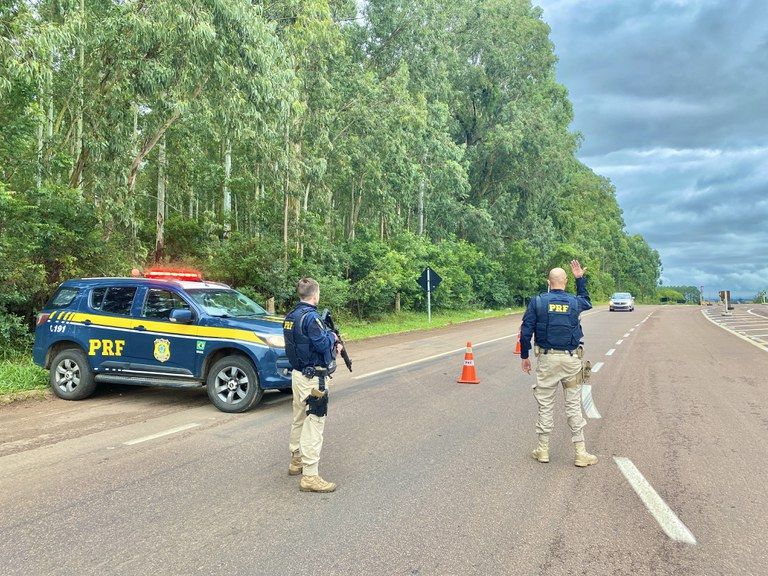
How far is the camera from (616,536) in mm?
3898

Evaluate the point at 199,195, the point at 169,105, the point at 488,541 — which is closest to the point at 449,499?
the point at 488,541

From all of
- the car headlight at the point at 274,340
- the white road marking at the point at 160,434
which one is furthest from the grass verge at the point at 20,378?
the car headlight at the point at 274,340

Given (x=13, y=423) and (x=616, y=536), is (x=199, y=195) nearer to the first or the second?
(x=13, y=423)

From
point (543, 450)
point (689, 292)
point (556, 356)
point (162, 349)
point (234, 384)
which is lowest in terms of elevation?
point (543, 450)

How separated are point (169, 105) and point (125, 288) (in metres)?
8.16

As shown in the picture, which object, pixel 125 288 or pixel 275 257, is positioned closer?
pixel 125 288

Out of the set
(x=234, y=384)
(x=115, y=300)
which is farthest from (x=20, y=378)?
(x=234, y=384)

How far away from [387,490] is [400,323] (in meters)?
22.2

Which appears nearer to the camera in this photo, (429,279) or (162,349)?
(162,349)

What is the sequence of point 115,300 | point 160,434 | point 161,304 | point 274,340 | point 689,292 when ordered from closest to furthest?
point 160,434
point 274,340
point 161,304
point 115,300
point 689,292

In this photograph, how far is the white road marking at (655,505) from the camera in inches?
154

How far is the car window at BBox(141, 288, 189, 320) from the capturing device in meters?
8.42

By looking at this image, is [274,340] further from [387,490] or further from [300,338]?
[387,490]

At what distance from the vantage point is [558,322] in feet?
18.1
